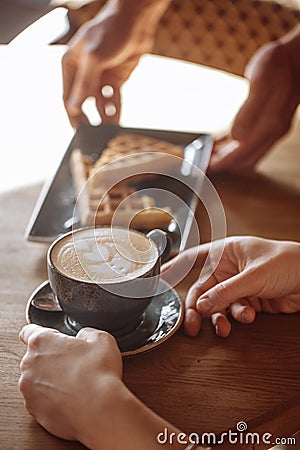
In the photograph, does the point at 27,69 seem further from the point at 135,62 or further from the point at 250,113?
the point at 250,113

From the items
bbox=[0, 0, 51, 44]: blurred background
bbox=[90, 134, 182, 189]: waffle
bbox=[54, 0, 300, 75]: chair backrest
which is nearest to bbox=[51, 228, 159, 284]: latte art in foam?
bbox=[90, 134, 182, 189]: waffle

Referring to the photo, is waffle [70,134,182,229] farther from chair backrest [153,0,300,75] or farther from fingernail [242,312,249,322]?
chair backrest [153,0,300,75]

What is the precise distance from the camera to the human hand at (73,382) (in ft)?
2.31

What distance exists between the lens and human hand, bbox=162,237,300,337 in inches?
36.0

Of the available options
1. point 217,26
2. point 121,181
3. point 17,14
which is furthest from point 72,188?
point 217,26

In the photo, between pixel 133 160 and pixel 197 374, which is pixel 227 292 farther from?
pixel 133 160

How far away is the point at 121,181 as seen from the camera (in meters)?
1.30

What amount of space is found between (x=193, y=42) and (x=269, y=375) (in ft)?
4.68

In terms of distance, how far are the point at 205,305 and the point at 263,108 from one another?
640mm

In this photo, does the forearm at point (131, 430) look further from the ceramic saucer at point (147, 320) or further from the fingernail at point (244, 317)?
the fingernail at point (244, 317)

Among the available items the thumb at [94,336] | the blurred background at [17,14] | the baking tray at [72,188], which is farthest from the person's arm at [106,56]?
the thumb at [94,336]

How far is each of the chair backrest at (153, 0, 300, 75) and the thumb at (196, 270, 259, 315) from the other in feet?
4.12

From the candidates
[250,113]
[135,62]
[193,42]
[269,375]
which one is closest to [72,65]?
[135,62]

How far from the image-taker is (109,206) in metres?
1.18
